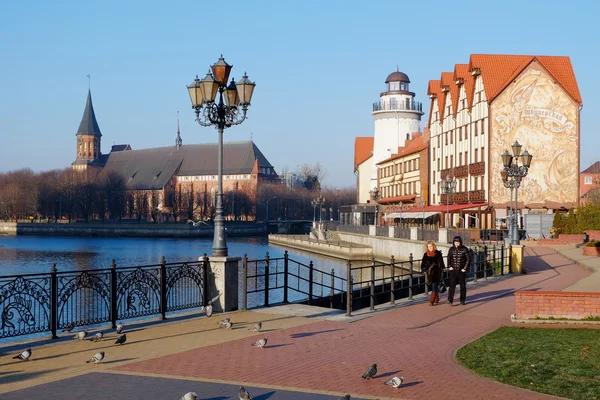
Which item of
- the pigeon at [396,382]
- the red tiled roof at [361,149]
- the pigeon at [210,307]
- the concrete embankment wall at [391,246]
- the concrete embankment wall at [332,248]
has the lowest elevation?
the concrete embankment wall at [332,248]

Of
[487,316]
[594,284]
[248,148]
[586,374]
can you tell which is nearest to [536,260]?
[594,284]

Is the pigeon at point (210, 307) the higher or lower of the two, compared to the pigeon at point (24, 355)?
higher

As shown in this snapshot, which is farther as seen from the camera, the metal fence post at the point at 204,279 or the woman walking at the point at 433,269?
the woman walking at the point at 433,269

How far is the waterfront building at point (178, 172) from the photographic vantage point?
14300cm

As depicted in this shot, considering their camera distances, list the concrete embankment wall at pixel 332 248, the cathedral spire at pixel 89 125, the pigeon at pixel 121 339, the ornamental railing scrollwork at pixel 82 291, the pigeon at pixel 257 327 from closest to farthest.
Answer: the pigeon at pixel 121 339 → the pigeon at pixel 257 327 → the ornamental railing scrollwork at pixel 82 291 → the concrete embankment wall at pixel 332 248 → the cathedral spire at pixel 89 125

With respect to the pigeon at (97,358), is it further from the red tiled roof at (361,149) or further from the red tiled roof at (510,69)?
the red tiled roof at (361,149)

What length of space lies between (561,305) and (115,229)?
108 metres

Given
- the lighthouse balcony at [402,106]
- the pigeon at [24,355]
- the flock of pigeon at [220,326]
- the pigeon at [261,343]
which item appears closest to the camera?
the flock of pigeon at [220,326]

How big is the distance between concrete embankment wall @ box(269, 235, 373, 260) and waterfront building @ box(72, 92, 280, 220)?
53.2 meters

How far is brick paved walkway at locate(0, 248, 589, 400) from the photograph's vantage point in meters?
9.62

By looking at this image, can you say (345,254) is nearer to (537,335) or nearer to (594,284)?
(594,284)

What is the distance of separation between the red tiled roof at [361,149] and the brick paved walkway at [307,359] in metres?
88.0

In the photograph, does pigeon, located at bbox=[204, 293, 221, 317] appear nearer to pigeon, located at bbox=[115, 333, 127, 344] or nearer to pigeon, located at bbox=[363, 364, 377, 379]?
pigeon, located at bbox=[115, 333, 127, 344]

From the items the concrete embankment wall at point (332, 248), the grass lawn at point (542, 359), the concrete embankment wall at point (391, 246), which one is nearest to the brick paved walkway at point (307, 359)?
the grass lawn at point (542, 359)
